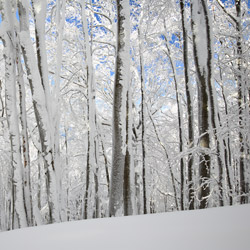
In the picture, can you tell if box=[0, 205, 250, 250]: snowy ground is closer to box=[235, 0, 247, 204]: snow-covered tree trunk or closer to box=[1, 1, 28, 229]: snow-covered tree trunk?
box=[1, 1, 28, 229]: snow-covered tree trunk

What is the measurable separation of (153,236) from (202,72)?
341 centimetres

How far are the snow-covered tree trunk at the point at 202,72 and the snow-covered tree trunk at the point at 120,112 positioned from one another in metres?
1.32

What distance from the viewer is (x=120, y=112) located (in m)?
3.90

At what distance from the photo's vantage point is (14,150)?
14.0 ft

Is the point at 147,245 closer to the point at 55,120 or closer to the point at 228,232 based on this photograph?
the point at 228,232

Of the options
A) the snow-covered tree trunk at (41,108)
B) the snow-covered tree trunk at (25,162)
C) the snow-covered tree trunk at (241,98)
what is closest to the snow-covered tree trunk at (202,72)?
the snow-covered tree trunk at (241,98)

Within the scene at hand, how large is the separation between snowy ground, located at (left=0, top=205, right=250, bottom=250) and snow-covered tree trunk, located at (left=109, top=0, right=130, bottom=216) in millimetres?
2052

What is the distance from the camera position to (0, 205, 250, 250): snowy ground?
1173 millimetres

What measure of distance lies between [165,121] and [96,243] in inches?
400

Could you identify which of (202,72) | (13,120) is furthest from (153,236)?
(13,120)

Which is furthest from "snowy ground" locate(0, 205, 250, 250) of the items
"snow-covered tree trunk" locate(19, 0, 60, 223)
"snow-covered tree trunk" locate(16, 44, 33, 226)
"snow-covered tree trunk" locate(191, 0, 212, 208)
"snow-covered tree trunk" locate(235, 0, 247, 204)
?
"snow-covered tree trunk" locate(235, 0, 247, 204)

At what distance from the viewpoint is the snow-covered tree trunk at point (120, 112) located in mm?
3824

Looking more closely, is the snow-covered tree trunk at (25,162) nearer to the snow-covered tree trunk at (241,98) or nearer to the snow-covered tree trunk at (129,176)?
the snow-covered tree trunk at (129,176)

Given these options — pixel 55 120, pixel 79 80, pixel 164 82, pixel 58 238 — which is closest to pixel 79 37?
pixel 79 80
